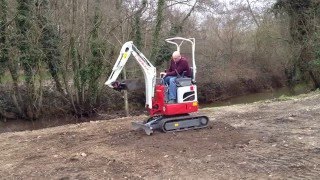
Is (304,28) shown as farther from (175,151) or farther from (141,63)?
(175,151)

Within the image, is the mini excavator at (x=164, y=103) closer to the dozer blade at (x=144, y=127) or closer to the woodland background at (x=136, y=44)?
the dozer blade at (x=144, y=127)

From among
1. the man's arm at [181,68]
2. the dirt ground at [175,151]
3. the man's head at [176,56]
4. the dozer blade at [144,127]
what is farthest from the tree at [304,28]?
the dozer blade at [144,127]

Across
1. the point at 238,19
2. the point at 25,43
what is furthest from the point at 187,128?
the point at 238,19

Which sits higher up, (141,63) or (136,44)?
(136,44)

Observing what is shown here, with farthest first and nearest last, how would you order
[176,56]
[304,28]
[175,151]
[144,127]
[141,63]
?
[304,28]
[176,56]
[144,127]
[141,63]
[175,151]

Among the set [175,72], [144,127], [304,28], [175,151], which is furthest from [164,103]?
[304,28]

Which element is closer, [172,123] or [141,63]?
[141,63]

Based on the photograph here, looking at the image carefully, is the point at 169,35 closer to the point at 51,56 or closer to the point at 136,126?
the point at 51,56

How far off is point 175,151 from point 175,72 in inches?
89.7

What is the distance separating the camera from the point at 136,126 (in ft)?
31.7

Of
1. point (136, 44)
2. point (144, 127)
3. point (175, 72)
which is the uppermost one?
point (136, 44)

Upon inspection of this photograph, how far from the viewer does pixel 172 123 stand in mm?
9383

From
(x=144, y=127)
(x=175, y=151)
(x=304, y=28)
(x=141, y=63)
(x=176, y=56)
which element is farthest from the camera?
(x=304, y=28)

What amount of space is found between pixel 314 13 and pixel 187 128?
703 inches
